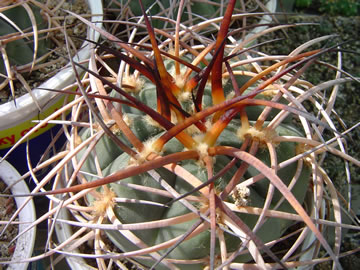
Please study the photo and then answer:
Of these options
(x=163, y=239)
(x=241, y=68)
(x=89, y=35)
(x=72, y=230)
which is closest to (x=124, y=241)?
(x=163, y=239)

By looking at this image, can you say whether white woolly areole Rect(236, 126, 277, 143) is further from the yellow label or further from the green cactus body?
the yellow label

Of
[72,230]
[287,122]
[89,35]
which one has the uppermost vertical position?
[89,35]

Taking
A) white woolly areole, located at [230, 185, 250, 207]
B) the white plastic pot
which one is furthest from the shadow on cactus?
the white plastic pot

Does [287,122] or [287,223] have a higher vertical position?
[287,122]

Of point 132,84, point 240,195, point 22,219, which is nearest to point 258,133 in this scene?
point 240,195

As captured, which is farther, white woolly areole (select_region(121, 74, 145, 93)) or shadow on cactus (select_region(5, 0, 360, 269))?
white woolly areole (select_region(121, 74, 145, 93))

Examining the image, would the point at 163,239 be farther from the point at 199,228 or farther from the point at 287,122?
the point at 287,122
